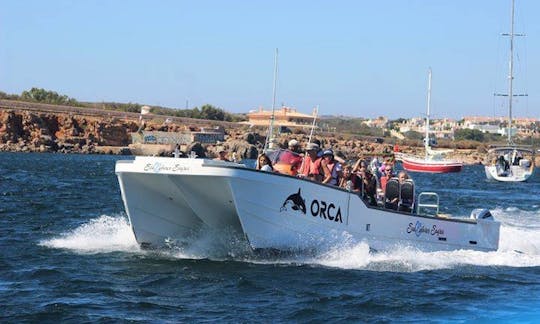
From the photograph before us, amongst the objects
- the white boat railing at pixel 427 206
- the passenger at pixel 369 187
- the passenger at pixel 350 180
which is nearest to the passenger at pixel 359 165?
the passenger at pixel 369 187

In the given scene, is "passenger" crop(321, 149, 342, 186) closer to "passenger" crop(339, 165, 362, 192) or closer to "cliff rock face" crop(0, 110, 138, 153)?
"passenger" crop(339, 165, 362, 192)

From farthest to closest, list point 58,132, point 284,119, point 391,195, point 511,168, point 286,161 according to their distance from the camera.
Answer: point 58,132 → point 511,168 → point 284,119 → point 391,195 → point 286,161

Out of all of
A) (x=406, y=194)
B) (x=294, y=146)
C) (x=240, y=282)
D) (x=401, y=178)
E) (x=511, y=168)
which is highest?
(x=294, y=146)

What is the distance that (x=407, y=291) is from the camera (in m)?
14.0

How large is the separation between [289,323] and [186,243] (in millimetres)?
5317

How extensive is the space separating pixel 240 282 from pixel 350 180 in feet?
11.6

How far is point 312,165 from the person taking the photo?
16406 millimetres

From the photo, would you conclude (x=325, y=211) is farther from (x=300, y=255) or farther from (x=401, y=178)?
(x=401, y=178)

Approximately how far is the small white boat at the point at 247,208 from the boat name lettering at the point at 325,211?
2 centimetres

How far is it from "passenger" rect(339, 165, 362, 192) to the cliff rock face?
3401 inches

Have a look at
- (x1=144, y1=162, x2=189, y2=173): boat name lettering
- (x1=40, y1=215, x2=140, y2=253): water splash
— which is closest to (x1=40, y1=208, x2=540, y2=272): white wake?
(x1=40, y1=215, x2=140, y2=253): water splash

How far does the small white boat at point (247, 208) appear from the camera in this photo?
15000mm

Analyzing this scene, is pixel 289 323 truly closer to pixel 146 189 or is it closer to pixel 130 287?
pixel 130 287

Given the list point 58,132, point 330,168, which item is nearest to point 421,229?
point 330,168
